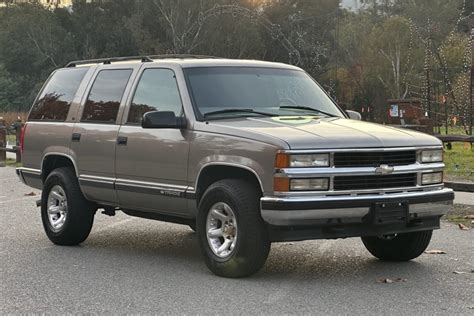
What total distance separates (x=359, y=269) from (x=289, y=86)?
82.0 inches

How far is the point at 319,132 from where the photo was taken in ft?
21.6

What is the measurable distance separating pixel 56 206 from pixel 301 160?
3.71 m

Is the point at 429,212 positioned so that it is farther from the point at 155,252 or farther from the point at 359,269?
the point at 155,252

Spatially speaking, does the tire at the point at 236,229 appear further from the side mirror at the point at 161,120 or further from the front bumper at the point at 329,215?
the side mirror at the point at 161,120

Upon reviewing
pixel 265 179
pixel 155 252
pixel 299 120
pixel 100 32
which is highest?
pixel 100 32

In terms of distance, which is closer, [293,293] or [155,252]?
[293,293]

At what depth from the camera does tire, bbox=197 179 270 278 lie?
650 centimetres

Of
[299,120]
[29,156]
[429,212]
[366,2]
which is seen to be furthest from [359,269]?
[366,2]

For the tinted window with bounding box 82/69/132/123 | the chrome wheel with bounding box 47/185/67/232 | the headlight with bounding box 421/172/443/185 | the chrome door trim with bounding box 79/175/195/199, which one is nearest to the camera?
the headlight with bounding box 421/172/443/185

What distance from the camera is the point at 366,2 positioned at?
87.5 m

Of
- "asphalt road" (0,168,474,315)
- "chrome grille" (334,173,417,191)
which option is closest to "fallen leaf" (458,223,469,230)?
"asphalt road" (0,168,474,315)

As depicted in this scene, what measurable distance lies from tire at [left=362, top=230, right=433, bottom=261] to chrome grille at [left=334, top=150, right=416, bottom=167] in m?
0.99

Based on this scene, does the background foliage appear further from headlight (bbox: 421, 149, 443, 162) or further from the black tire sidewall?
the black tire sidewall

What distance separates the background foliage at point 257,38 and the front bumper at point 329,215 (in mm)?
41045
